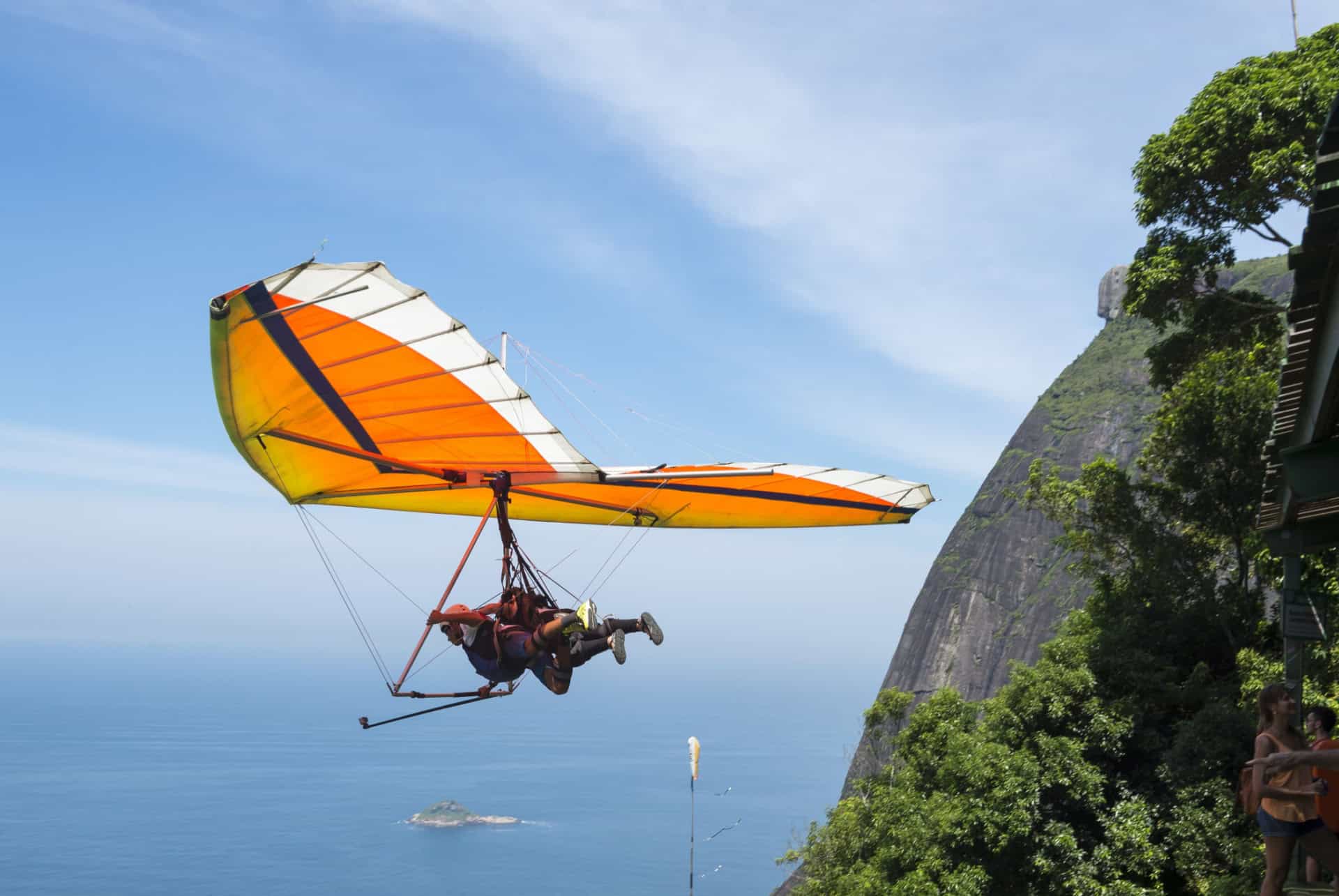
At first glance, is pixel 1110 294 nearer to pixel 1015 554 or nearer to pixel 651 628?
pixel 1015 554

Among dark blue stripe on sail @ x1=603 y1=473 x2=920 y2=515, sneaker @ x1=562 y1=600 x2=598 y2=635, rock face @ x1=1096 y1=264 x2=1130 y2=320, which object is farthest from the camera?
rock face @ x1=1096 y1=264 x2=1130 y2=320

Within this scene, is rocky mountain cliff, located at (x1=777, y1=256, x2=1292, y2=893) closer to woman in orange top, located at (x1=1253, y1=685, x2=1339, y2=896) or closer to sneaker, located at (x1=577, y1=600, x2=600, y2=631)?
sneaker, located at (x1=577, y1=600, x2=600, y2=631)

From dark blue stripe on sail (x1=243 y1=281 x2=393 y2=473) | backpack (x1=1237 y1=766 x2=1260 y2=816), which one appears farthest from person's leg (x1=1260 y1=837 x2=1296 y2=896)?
dark blue stripe on sail (x1=243 y1=281 x2=393 y2=473)

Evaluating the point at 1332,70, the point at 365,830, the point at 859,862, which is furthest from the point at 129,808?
the point at 1332,70

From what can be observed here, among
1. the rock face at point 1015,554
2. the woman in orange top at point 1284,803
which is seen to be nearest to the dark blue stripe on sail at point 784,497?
the woman in orange top at point 1284,803

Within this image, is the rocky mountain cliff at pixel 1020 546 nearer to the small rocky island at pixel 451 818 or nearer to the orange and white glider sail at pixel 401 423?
the orange and white glider sail at pixel 401 423

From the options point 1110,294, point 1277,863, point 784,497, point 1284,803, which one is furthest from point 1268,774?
point 1110,294
